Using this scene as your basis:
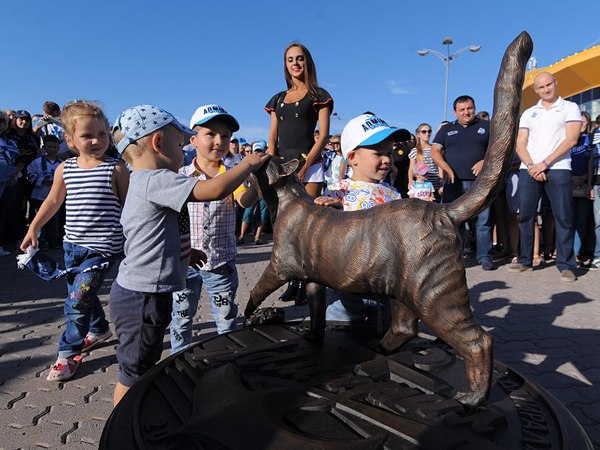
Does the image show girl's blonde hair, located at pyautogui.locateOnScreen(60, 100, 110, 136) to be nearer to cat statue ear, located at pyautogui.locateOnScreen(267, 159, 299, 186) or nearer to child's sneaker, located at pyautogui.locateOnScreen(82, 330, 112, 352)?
child's sneaker, located at pyautogui.locateOnScreen(82, 330, 112, 352)

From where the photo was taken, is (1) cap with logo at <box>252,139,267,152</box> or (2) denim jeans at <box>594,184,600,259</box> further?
(1) cap with logo at <box>252,139,267,152</box>

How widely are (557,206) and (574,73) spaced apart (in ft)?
54.8

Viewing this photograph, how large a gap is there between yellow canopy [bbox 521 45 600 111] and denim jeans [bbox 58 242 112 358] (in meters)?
17.1

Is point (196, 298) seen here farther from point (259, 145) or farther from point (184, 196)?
point (259, 145)

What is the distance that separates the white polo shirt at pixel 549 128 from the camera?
4887 millimetres

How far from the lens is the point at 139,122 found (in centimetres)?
190

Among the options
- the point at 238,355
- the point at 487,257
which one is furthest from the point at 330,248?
the point at 487,257

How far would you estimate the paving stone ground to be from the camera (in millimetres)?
Answer: 2193

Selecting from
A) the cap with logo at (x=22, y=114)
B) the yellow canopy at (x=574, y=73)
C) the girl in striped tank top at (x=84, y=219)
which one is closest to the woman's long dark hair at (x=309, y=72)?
the girl in striped tank top at (x=84, y=219)

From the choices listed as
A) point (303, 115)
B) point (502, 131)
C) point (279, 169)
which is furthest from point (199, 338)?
point (502, 131)

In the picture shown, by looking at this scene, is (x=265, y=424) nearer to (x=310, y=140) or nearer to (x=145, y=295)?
(x=145, y=295)

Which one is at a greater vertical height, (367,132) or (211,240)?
(367,132)

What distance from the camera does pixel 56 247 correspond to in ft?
24.5

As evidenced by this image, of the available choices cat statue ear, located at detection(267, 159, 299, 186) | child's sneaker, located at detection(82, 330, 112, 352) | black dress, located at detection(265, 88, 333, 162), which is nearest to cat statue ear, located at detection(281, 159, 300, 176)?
cat statue ear, located at detection(267, 159, 299, 186)
